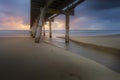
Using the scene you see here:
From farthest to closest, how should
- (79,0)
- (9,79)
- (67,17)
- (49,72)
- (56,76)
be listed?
(67,17) < (79,0) < (49,72) < (56,76) < (9,79)

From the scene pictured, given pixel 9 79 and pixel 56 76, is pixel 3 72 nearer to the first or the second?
pixel 9 79

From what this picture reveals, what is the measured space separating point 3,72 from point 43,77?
886 millimetres

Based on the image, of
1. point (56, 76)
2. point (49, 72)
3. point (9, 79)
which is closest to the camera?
point (9, 79)

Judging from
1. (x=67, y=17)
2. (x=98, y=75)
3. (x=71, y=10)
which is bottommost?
(x=98, y=75)

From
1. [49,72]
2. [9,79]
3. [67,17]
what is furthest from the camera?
[67,17]

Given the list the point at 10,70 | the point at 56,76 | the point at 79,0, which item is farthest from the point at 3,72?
the point at 79,0

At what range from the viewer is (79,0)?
8.04 metres

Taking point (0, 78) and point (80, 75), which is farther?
point (80, 75)

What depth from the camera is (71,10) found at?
9.66m

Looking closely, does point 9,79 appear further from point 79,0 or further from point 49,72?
point 79,0

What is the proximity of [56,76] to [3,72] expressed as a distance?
1121 millimetres

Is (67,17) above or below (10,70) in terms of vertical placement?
above

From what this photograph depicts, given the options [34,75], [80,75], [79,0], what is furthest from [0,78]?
[79,0]

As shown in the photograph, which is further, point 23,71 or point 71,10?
point 71,10
